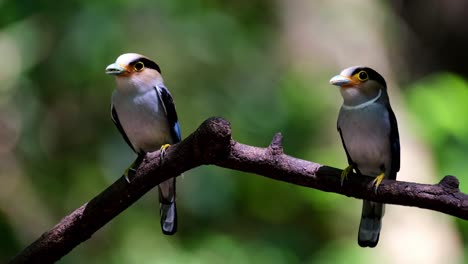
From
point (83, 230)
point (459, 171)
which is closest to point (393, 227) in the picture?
point (459, 171)

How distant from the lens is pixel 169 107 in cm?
364

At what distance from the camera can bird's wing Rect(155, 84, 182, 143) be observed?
141 inches

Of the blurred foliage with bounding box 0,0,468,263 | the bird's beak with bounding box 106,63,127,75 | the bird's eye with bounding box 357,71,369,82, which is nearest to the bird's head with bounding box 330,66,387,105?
the bird's eye with bounding box 357,71,369,82

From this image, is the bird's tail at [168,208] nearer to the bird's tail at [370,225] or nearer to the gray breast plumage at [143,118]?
the gray breast plumage at [143,118]

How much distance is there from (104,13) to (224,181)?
1671 millimetres

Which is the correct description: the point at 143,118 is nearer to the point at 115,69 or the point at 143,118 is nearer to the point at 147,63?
the point at 147,63

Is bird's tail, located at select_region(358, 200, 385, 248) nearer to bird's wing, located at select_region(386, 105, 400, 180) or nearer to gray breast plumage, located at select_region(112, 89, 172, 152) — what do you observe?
bird's wing, located at select_region(386, 105, 400, 180)

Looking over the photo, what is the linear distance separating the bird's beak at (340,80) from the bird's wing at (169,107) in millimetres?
727

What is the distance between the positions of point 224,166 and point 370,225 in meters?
0.87

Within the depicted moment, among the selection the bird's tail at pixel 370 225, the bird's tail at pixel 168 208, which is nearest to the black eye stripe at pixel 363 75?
the bird's tail at pixel 370 225

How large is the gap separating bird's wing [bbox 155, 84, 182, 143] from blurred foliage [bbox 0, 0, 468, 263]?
2.34 metres

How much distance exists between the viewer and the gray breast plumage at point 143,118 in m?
3.56

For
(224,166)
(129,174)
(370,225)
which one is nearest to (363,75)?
(370,225)

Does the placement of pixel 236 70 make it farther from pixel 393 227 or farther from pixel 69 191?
pixel 393 227
